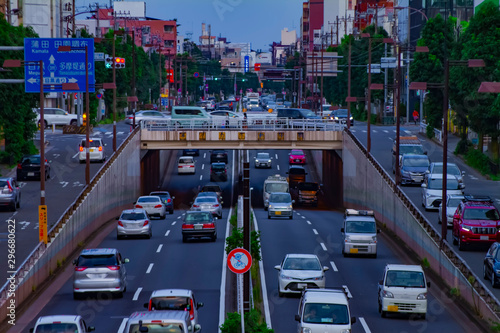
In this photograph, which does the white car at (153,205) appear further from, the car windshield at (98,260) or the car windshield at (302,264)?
the car windshield at (302,264)

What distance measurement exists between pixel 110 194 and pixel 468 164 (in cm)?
2884

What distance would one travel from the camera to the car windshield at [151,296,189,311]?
23.5 m

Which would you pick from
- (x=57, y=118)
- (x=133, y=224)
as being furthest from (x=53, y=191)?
(x=57, y=118)

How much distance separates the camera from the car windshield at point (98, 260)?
3088cm

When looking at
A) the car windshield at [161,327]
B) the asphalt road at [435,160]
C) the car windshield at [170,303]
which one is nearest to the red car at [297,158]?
the asphalt road at [435,160]

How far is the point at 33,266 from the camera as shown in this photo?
31656mm

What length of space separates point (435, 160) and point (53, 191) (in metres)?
29.3

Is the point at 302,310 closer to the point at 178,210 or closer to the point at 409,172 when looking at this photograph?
the point at 409,172

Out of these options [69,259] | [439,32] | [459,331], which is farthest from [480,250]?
[439,32]

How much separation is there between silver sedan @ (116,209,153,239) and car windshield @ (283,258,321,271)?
16.1 m

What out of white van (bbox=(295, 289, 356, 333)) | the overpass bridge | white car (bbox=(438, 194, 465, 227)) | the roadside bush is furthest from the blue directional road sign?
the roadside bush

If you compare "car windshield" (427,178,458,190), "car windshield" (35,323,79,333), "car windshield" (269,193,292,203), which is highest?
"car windshield" (427,178,458,190)

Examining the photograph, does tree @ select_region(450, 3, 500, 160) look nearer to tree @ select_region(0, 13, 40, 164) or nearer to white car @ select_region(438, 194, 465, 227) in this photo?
white car @ select_region(438, 194, 465, 227)

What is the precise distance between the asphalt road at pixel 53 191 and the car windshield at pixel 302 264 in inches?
405
